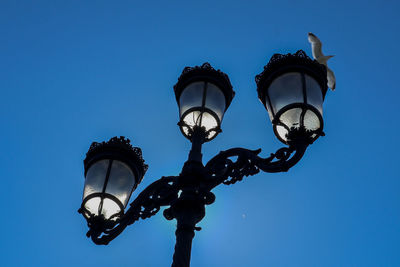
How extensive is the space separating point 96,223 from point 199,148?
128 cm

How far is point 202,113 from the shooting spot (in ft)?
16.8

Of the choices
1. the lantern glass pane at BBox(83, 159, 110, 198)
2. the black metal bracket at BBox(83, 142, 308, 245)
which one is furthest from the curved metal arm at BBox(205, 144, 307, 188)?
the lantern glass pane at BBox(83, 159, 110, 198)

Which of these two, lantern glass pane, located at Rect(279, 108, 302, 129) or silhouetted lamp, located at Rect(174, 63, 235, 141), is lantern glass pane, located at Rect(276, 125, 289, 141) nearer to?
lantern glass pane, located at Rect(279, 108, 302, 129)

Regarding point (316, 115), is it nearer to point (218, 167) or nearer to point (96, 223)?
point (218, 167)

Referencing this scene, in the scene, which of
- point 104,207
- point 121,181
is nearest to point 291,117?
point 121,181

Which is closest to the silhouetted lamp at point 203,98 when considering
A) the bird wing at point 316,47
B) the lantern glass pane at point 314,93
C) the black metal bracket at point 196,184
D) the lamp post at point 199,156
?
the lamp post at point 199,156

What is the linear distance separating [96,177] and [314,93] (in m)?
2.40

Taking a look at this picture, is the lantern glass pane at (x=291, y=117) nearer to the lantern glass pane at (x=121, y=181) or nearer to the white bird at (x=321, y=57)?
the white bird at (x=321, y=57)

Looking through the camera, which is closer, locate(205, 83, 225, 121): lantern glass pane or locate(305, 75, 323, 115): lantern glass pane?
locate(305, 75, 323, 115): lantern glass pane

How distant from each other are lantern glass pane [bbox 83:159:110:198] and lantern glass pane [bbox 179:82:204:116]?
1.03 metres

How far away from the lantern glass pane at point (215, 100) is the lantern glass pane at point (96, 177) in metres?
1.28

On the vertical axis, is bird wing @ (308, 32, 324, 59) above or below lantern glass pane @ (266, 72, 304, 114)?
above

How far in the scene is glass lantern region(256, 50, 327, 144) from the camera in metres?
4.47

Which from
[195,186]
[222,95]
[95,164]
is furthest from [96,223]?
[222,95]
